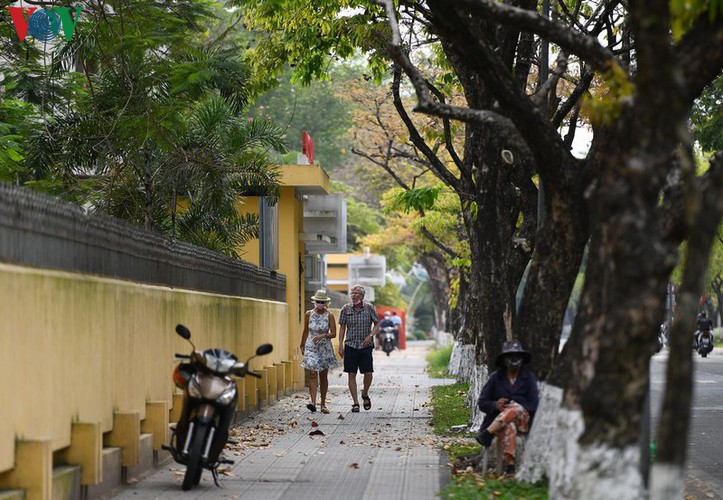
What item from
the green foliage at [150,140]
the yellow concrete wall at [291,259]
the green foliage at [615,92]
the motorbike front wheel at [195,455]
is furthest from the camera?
the yellow concrete wall at [291,259]

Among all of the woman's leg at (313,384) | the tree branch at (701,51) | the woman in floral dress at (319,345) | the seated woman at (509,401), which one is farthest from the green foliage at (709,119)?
the tree branch at (701,51)

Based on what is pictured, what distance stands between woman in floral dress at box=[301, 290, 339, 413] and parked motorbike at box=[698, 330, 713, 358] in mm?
28558

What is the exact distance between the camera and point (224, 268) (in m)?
18.0

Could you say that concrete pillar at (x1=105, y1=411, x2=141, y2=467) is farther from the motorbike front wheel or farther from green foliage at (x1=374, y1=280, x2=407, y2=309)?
green foliage at (x1=374, y1=280, x2=407, y2=309)

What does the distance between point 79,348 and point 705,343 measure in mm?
38599

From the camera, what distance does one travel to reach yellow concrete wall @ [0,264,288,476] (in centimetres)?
850

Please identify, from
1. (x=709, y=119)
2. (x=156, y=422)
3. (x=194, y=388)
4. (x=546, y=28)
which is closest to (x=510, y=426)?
(x=194, y=388)

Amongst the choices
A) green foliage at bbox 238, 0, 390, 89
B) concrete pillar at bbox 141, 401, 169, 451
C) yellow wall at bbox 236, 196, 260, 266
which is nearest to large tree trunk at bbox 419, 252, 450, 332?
yellow wall at bbox 236, 196, 260, 266

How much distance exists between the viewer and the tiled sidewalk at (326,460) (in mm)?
11117

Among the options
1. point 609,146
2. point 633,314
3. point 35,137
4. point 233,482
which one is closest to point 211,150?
point 35,137

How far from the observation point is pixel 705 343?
4616cm

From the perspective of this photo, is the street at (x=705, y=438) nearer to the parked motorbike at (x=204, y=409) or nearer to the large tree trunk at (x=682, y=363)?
the parked motorbike at (x=204, y=409)

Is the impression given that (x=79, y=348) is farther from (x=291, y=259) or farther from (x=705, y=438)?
(x=291, y=259)

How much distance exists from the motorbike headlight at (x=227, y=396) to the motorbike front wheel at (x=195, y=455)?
23 centimetres
